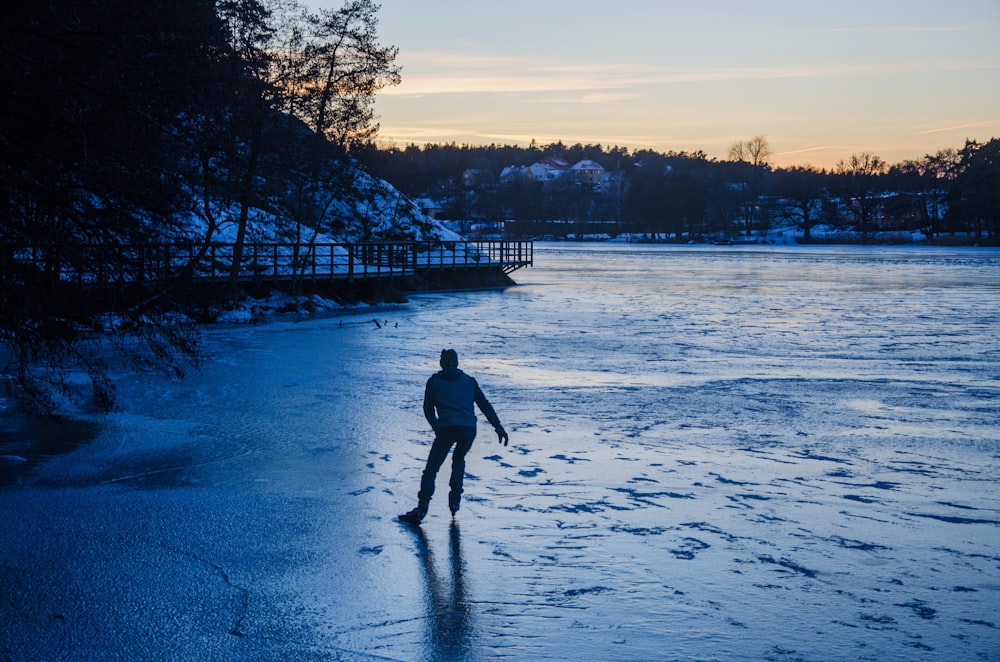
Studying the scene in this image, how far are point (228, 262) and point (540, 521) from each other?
33339 mm

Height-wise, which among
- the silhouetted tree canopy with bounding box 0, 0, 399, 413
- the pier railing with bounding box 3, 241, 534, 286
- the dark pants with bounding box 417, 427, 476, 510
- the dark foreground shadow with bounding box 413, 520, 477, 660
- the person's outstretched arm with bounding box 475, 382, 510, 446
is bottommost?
the dark foreground shadow with bounding box 413, 520, 477, 660

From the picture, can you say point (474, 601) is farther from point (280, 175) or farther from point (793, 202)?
point (793, 202)

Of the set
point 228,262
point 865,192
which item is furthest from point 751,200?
point 228,262

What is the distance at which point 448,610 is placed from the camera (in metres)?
6.79

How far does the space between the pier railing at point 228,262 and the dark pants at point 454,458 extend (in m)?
3.27

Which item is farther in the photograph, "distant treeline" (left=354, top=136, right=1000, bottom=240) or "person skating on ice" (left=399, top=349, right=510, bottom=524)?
"distant treeline" (left=354, top=136, right=1000, bottom=240)

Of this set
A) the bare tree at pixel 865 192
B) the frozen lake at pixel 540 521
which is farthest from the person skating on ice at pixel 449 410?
the bare tree at pixel 865 192

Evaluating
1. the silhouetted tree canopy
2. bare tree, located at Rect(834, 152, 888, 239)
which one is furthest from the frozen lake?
bare tree, located at Rect(834, 152, 888, 239)

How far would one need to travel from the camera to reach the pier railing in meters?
9.55

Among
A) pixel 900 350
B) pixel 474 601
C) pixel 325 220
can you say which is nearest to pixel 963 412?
pixel 900 350

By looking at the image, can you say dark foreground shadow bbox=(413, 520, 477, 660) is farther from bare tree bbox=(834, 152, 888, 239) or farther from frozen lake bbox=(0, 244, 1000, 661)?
bare tree bbox=(834, 152, 888, 239)

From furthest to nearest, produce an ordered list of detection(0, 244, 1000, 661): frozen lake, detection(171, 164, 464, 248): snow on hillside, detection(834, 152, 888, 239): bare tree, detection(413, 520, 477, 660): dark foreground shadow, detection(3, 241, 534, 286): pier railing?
detection(834, 152, 888, 239): bare tree, detection(171, 164, 464, 248): snow on hillside, detection(3, 241, 534, 286): pier railing, detection(0, 244, 1000, 661): frozen lake, detection(413, 520, 477, 660): dark foreground shadow

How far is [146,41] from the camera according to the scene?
29.1ft

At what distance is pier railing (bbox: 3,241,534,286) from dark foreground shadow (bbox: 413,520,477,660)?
3.93m
